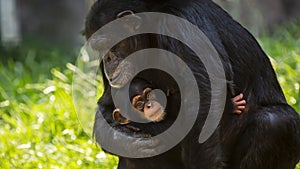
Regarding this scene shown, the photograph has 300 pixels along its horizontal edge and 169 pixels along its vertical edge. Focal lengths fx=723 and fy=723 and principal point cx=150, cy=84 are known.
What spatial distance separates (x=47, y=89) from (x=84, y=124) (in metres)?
1.18

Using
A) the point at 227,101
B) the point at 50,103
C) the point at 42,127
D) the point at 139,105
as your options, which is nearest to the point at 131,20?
the point at 139,105

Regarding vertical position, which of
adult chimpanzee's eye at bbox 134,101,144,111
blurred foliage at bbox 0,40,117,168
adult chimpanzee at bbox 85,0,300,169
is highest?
adult chimpanzee at bbox 85,0,300,169

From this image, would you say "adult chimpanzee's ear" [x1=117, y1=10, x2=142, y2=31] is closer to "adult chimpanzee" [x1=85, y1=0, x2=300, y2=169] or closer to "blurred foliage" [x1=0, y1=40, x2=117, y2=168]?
"adult chimpanzee" [x1=85, y1=0, x2=300, y2=169]

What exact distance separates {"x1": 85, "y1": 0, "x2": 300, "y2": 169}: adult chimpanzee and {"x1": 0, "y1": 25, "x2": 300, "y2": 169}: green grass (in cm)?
90

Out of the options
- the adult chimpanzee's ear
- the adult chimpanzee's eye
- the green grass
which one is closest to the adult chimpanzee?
the adult chimpanzee's ear

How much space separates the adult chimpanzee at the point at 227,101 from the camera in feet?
13.5

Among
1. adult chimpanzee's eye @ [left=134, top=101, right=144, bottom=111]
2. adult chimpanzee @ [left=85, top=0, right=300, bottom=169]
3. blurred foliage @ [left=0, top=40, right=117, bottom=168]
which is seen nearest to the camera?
adult chimpanzee @ [left=85, top=0, right=300, bottom=169]

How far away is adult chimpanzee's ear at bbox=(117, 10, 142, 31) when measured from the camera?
4.35m

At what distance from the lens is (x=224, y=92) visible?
13.4ft

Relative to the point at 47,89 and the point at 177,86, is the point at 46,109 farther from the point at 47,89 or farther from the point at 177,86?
the point at 177,86

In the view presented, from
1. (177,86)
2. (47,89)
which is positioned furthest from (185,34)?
(47,89)

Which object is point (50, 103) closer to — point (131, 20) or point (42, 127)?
point (42, 127)

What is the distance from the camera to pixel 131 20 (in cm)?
439

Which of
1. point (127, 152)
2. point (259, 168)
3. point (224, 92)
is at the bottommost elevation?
point (127, 152)
